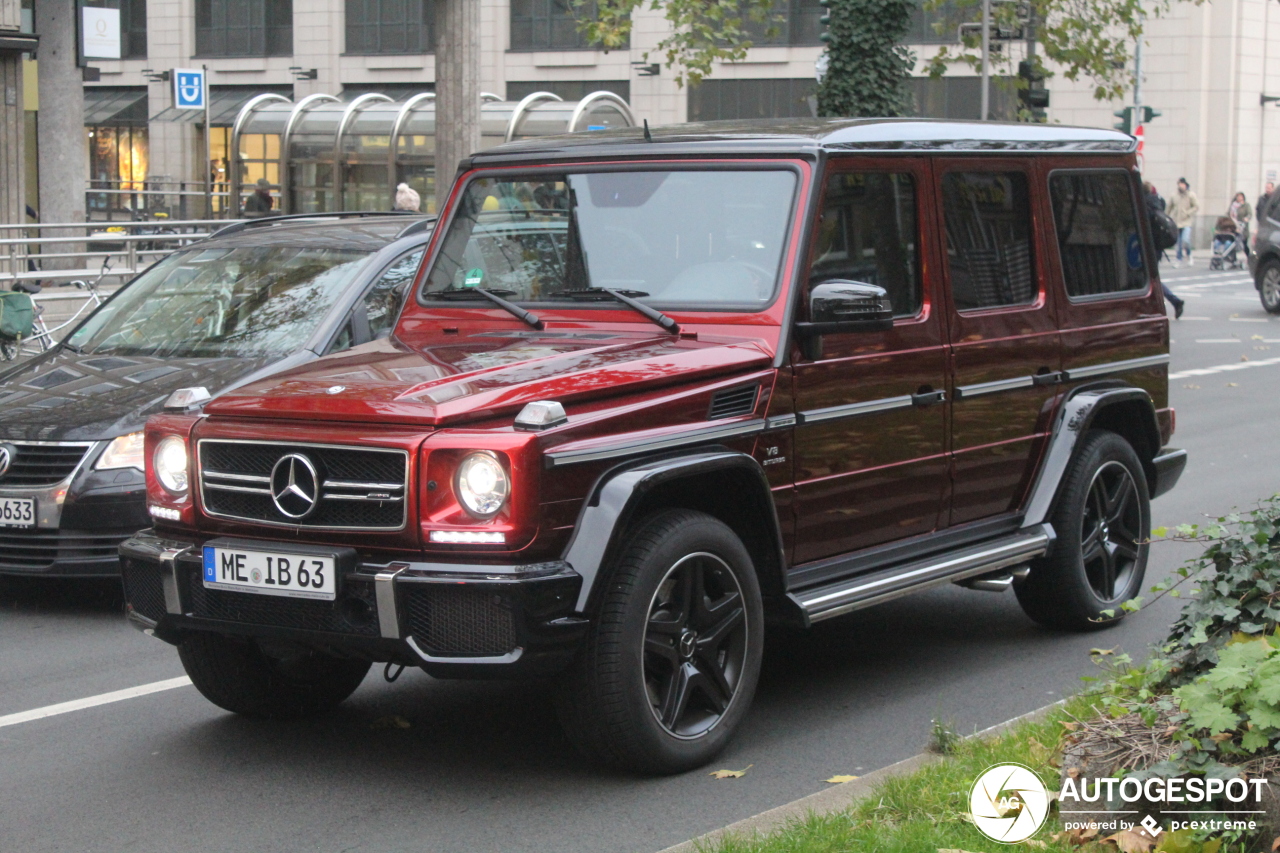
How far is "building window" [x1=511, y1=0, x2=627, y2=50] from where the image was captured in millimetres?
51156

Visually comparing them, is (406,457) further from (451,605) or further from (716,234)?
(716,234)

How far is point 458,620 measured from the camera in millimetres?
4535

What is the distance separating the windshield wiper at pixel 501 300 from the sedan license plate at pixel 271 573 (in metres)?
1.43

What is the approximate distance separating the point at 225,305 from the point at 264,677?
132 inches

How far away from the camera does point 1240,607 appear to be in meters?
4.47

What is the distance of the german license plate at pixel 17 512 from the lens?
7.52 m

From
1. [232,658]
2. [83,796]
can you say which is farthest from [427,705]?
[83,796]

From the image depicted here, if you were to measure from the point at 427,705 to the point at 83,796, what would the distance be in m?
1.36

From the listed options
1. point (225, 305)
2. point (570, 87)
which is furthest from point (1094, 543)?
point (570, 87)

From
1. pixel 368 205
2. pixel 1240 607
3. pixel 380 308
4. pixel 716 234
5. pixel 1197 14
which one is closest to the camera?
pixel 1240 607

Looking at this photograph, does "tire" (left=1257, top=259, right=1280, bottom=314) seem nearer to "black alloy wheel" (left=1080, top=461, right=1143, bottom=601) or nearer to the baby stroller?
the baby stroller

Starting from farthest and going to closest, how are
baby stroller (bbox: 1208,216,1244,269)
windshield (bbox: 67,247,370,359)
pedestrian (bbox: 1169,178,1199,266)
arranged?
pedestrian (bbox: 1169,178,1199,266), baby stroller (bbox: 1208,216,1244,269), windshield (bbox: 67,247,370,359)

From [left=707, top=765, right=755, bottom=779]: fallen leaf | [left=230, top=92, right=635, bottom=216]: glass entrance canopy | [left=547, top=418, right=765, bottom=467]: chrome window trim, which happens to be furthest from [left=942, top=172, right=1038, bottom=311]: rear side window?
[left=230, top=92, right=635, bottom=216]: glass entrance canopy

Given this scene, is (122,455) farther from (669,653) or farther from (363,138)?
(363,138)
